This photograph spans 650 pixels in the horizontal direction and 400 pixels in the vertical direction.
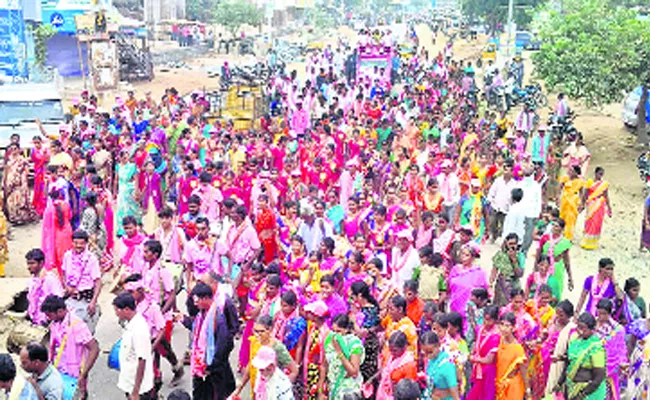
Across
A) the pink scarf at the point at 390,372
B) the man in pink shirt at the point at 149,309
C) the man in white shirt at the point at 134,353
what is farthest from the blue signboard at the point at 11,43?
the pink scarf at the point at 390,372

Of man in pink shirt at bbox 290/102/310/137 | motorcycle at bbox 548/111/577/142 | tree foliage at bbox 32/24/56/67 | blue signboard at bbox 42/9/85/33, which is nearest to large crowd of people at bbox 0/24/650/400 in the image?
motorcycle at bbox 548/111/577/142

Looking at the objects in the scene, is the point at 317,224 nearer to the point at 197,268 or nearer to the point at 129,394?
the point at 197,268

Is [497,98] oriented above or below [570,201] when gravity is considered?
above

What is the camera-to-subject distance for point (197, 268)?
7.25 metres

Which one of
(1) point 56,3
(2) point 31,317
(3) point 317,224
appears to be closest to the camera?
(2) point 31,317

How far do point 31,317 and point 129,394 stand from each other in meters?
1.45

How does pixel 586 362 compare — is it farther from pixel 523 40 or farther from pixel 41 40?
pixel 523 40

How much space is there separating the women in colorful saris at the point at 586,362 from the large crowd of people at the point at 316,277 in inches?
0.4

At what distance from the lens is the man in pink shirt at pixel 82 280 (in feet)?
20.9

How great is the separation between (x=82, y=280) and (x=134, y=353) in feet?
4.16

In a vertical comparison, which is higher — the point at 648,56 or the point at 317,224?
the point at 648,56

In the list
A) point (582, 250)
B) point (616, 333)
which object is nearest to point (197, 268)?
point (616, 333)

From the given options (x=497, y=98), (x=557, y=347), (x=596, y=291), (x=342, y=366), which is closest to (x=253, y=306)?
(x=342, y=366)

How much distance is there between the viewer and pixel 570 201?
11539 millimetres
